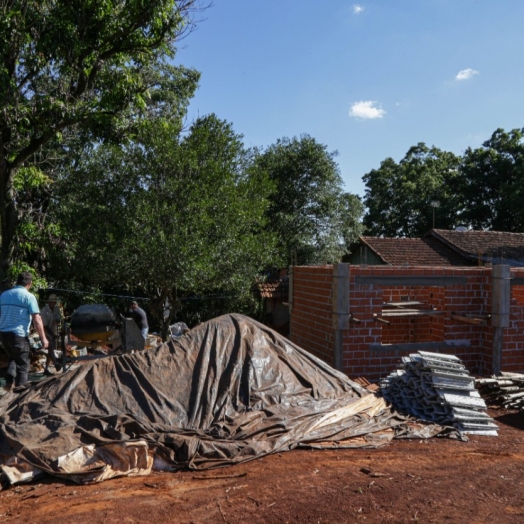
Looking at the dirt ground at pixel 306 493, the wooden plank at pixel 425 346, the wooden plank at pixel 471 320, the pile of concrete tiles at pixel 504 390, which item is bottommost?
the dirt ground at pixel 306 493

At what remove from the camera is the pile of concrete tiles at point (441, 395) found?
20.9ft

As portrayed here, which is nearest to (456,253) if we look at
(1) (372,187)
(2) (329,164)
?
(2) (329,164)

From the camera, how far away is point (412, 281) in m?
8.38

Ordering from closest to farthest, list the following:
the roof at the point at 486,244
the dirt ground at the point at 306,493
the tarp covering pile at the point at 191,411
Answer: the dirt ground at the point at 306,493
the tarp covering pile at the point at 191,411
the roof at the point at 486,244

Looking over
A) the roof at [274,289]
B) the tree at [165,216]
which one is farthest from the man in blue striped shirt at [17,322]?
the roof at [274,289]

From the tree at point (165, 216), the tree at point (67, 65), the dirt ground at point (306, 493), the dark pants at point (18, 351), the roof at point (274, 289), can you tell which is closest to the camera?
the dirt ground at point (306, 493)

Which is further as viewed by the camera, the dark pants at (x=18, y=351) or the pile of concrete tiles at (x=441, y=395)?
the dark pants at (x=18, y=351)

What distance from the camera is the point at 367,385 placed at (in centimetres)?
764

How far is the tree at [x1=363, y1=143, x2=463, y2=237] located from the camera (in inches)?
1227

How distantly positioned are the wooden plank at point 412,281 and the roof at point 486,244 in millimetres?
14710

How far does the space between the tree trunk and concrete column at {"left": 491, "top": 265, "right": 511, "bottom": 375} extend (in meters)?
9.82

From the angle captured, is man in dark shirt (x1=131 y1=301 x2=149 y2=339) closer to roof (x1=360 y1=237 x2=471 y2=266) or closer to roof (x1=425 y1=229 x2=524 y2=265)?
roof (x1=360 y1=237 x2=471 y2=266)

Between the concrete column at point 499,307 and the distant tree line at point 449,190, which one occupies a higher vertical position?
the distant tree line at point 449,190

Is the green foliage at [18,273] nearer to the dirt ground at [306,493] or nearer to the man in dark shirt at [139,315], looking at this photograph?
the man in dark shirt at [139,315]
